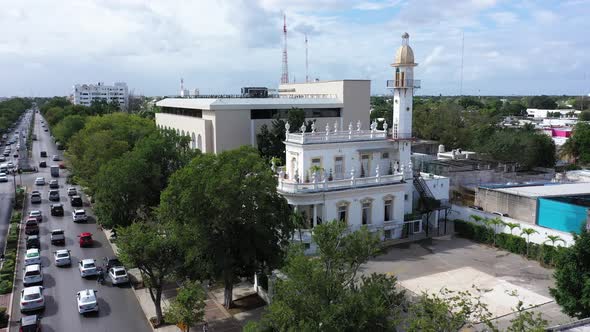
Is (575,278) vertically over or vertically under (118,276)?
over

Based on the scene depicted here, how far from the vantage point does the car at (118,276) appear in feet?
86.0

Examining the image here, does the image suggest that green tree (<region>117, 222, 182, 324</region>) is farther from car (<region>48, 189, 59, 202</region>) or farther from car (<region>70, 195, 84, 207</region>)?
car (<region>48, 189, 59, 202</region>)

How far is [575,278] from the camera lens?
19219 millimetres

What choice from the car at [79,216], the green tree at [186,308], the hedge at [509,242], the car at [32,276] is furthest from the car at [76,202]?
the hedge at [509,242]

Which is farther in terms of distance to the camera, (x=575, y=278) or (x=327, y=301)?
(x=575, y=278)

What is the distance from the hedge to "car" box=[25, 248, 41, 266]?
30.3 meters

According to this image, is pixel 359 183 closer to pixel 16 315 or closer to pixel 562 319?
pixel 562 319

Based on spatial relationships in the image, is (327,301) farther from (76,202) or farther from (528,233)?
(76,202)

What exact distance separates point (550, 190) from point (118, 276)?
33999 millimetres

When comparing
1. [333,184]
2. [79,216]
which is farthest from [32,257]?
[333,184]

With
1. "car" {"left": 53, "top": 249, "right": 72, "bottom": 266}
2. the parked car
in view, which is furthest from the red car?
"car" {"left": 53, "top": 249, "right": 72, "bottom": 266}

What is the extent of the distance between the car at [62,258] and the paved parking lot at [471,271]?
1907 cm

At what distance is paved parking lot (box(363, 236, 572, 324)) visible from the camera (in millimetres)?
24641

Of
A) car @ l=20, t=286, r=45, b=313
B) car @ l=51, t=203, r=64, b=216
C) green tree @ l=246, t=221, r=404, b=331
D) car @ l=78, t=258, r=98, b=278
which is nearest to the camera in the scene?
green tree @ l=246, t=221, r=404, b=331
